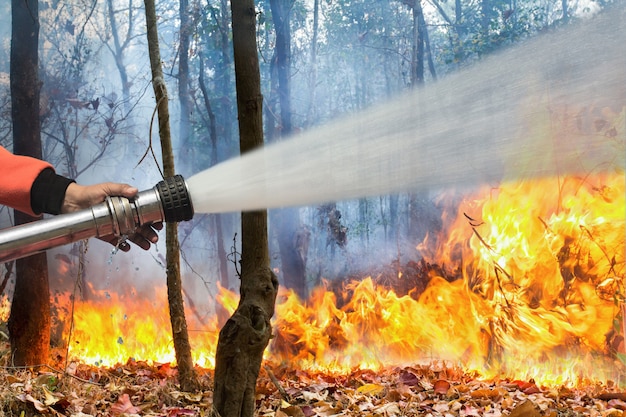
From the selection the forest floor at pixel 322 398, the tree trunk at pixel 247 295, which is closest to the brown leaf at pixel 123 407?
the forest floor at pixel 322 398

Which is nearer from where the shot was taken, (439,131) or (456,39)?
(456,39)

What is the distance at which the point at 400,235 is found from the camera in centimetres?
589

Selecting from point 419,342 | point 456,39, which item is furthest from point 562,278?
point 456,39

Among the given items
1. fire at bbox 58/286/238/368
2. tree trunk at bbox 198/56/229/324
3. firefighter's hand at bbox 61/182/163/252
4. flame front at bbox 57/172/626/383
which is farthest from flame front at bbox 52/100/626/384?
firefighter's hand at bbox 61/182/163/252

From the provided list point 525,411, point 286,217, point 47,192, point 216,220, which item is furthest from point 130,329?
point 47,192

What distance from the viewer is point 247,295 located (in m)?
2.64

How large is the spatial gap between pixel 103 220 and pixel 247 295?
88 cm

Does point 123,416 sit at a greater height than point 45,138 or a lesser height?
lesser

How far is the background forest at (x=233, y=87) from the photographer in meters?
5.84

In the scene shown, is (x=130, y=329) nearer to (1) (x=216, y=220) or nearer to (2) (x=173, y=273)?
(1) (x=216, y=220)

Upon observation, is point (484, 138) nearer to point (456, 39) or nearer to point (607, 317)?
point (456, 39)

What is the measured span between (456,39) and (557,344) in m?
2.85

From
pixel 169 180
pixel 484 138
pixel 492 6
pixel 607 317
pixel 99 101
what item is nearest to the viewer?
pixel 169 180

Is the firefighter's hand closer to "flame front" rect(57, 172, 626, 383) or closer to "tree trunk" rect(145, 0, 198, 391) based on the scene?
"tree trunk" rect(145, 0, 198, 391)
